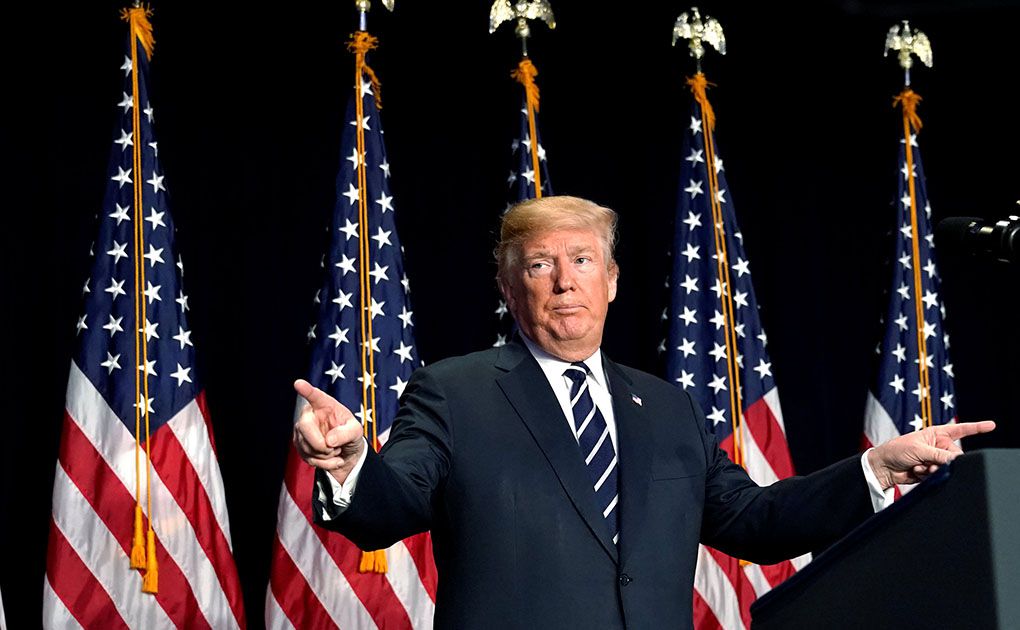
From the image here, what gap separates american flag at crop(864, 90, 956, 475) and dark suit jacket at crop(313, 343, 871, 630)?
2504 mm

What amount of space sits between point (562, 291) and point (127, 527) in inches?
67.9

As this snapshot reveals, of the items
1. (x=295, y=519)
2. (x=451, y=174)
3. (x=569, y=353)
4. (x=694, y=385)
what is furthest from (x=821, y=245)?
(x=569, y=353)

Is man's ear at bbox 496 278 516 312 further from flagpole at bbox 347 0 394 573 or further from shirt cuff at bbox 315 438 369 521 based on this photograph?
flagpole at bbox 347 0 394 573

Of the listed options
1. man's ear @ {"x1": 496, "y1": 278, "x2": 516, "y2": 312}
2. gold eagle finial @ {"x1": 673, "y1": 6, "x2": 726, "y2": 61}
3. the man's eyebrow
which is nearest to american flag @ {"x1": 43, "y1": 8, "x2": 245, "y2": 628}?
man's ear @ {"x1": 496, "y1": 278, "x2": 516, "y2": 312}

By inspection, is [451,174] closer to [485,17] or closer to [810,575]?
[485,17]

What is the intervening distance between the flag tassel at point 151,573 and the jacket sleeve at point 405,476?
1.45 m

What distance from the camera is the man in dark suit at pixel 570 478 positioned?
2.09 metres

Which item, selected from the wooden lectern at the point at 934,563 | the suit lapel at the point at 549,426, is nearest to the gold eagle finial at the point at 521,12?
the suit lapel at the point at 549,426

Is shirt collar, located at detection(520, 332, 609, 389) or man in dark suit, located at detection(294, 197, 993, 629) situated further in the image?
shirt collar, located at detection(520, 332, 609, 389)

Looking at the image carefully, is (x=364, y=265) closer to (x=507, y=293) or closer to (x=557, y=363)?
(x=507, y=293)

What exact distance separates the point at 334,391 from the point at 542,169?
3.63 ft

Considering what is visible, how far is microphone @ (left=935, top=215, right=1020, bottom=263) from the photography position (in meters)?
1.72

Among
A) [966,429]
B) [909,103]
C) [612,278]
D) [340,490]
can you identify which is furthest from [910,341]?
[340,490]

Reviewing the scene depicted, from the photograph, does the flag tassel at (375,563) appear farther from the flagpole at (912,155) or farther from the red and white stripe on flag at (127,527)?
the flagpole at (912,155)
